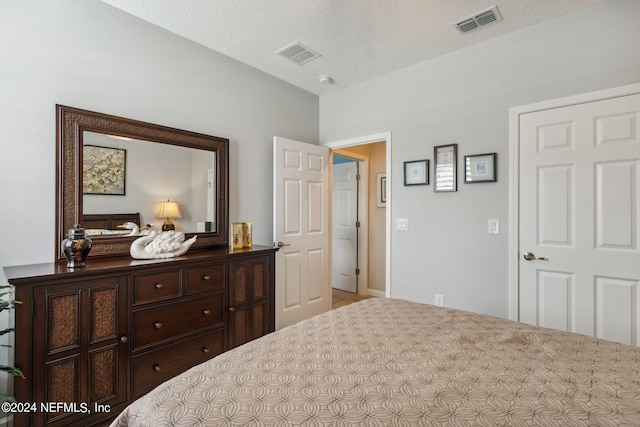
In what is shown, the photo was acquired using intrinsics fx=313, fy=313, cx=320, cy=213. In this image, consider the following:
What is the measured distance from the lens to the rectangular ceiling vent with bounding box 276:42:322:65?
2.72m

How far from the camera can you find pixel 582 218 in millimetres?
2258

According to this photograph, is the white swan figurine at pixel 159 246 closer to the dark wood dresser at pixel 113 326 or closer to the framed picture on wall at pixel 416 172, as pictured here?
the dark wood dresser at pixel 113 326

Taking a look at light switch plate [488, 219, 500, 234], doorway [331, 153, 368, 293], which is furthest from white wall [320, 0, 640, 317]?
doorway [331, 153, 368, 293]

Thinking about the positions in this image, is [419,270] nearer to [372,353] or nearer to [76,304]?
[372,353]

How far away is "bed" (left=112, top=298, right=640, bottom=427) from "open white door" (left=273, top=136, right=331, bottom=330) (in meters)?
1.84

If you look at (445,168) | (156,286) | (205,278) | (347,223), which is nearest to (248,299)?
(205,278)

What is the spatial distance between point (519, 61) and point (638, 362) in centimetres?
228

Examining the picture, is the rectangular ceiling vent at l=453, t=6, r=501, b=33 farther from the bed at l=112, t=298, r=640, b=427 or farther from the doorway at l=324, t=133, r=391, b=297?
the doorway at l=324, t=133, r=391, b=297

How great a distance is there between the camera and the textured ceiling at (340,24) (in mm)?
2182

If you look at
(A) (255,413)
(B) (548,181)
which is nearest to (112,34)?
(A) (255,413)

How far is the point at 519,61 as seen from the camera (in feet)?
8.29

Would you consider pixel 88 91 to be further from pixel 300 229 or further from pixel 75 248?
pixel 300 229

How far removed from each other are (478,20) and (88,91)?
2856mm

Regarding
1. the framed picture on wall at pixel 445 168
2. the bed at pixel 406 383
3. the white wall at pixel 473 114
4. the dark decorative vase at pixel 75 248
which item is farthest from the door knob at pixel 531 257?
the dark decorative vase at pixel 75 248
